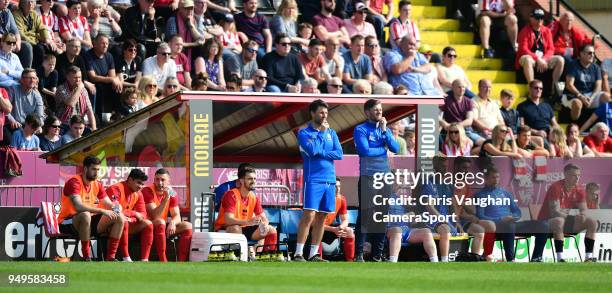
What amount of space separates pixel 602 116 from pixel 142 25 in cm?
890

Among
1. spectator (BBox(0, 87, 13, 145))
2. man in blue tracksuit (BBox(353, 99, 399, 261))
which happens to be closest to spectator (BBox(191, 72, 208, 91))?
spectator (BBox(0, 87, 13, 145))

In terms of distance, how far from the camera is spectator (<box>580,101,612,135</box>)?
27.4 metres

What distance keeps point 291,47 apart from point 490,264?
8746mm

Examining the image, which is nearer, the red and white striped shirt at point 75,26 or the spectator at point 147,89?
the spectator at point 147,89

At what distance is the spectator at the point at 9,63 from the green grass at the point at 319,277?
591 cm

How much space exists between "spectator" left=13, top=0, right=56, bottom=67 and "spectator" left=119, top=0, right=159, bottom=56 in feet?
5.03

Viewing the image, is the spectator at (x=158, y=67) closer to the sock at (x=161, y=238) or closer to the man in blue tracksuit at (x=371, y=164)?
the sock at (x=161, y=238)

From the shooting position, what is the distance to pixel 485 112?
1014 inches

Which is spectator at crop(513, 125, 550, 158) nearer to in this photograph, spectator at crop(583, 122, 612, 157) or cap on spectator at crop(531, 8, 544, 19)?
spectator at crop(583, 122, 612, 157)

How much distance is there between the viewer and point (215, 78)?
24156 mm

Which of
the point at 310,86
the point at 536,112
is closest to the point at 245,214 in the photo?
the point at 310,86

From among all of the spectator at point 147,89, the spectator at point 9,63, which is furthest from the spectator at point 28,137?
the spectator at point 147,89

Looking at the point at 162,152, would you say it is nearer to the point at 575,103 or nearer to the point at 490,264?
the point at 490,264

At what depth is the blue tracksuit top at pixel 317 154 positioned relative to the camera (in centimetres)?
1822
